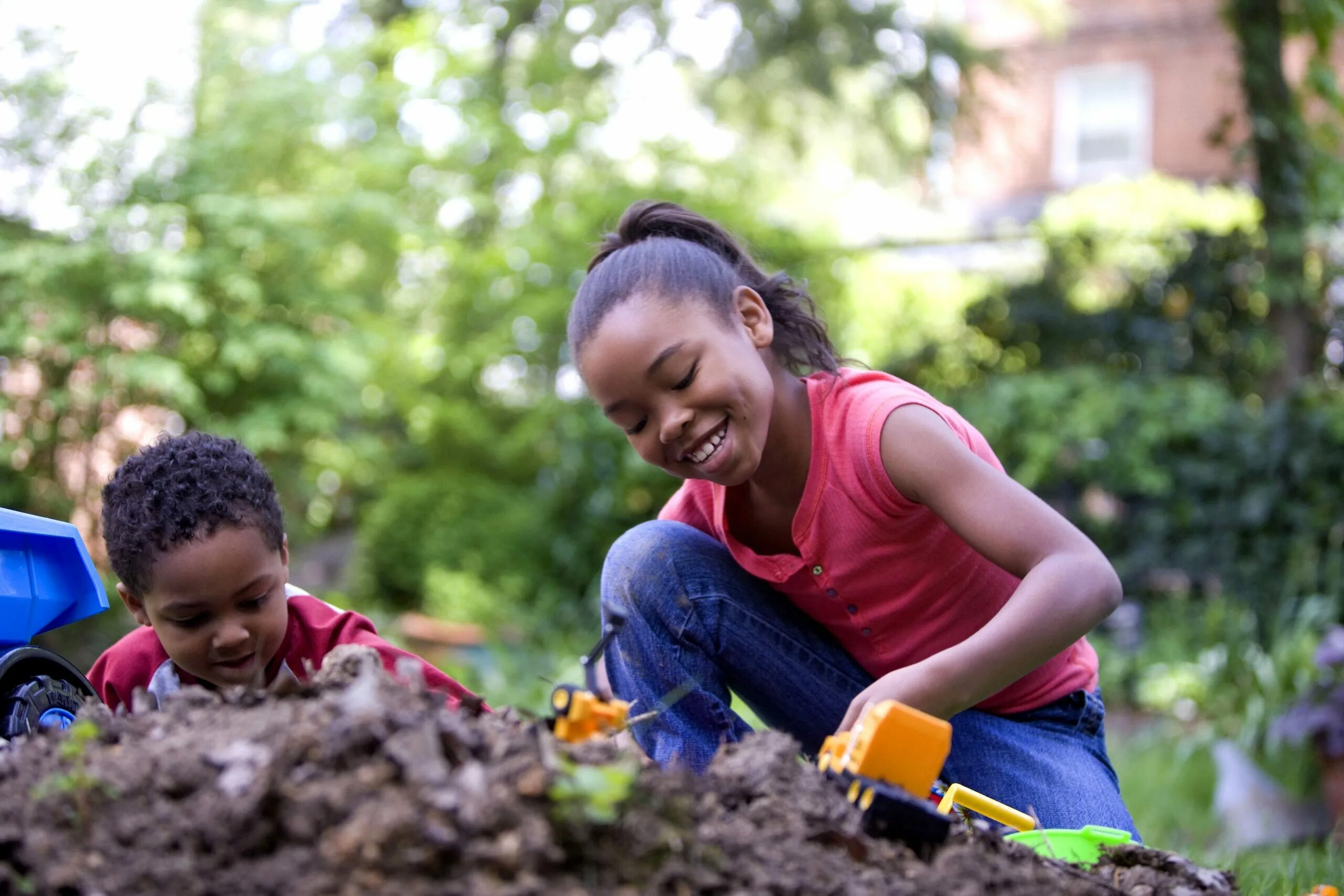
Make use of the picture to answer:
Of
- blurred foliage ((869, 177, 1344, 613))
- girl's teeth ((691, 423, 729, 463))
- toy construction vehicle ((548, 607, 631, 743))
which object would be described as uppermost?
girl's teeth ((691, 423, 729, 463))

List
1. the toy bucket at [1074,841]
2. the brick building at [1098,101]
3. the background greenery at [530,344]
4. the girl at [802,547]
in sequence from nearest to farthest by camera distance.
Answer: the toy bucket at [1074,841] → the girl at [802,547] → the background greenery at [530,344] → the brick building at [1098,101]

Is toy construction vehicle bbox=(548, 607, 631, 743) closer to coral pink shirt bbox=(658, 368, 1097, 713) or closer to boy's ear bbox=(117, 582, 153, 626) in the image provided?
coral pink shirt bbox=(658, 368, 1097, 713)

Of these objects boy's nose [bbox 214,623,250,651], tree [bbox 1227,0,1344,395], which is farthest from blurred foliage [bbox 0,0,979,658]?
boy's nose [bbox 214,623,250,651]

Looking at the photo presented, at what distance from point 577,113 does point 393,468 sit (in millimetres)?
2611

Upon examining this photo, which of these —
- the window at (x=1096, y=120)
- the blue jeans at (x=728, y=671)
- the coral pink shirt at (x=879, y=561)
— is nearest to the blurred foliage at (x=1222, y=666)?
the blue jeans at (x=728, y=671)

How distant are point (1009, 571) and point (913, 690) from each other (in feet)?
0.93

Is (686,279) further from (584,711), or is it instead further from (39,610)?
(39,610)

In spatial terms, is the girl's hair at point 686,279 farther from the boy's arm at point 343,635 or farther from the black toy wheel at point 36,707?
the black toy wheel at point 36,707

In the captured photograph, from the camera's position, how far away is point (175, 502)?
6.33ft

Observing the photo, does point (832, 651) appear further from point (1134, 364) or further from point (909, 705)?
point (1134, 364)

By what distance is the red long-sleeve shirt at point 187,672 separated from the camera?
2.01 meters

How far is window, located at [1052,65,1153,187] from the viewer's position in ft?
45.8

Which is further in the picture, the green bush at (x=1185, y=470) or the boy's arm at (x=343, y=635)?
the green bush at (x=1185, y=470)

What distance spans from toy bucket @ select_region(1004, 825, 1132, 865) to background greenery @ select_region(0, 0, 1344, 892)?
2.40m
